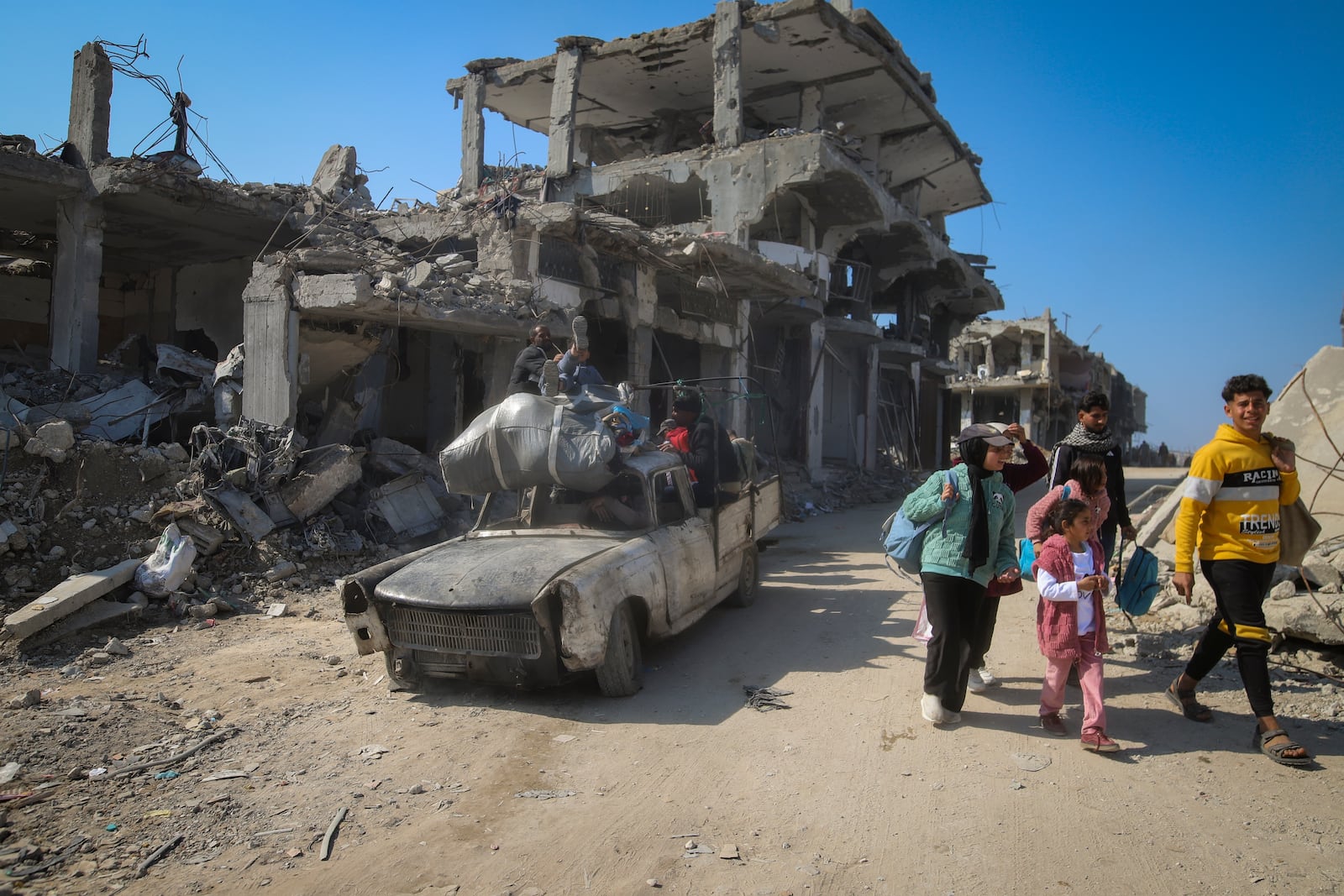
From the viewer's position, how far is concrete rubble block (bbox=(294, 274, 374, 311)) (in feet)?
29.9

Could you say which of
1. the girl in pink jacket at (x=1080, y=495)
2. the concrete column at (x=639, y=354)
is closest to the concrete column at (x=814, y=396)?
the concrete column at (x=639, y=354)

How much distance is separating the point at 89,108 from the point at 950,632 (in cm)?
1421

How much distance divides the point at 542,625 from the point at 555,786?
101cm

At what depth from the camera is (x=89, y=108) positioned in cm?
1233

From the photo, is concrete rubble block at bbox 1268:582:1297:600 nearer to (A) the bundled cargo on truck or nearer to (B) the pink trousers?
(B) the pink trousers

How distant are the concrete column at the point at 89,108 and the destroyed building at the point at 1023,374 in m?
31.1

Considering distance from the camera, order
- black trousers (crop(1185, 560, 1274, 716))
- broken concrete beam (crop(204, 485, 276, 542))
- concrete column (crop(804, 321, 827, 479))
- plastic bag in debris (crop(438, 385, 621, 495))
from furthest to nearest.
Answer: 1. concrete column (crop(804, 321, 827, 479))
2. broken concrete beam (crop(204, 485, 276, 542))
3. plastic bag in debris (crop(438, 385, 621, 495))
4. black trousers (crop(1185, 560, 1274, 716))

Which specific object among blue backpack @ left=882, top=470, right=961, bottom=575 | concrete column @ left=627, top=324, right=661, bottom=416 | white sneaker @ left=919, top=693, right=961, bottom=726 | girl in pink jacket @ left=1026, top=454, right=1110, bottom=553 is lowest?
white sneaker @ left=919, top=693, right=961, bottom=726

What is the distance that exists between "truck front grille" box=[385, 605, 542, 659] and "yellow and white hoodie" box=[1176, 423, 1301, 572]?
3.49m

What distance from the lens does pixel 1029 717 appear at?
15.6ft

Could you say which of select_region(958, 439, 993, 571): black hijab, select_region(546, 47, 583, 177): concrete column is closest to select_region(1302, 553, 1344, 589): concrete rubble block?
select_region(958, 439, 993, 571): black hijab

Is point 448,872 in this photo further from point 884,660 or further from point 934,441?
point 934,441

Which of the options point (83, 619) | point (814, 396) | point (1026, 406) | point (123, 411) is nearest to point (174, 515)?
point (83, 619)

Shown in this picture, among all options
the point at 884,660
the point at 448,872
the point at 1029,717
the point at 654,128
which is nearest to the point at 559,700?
the point at 448,872
